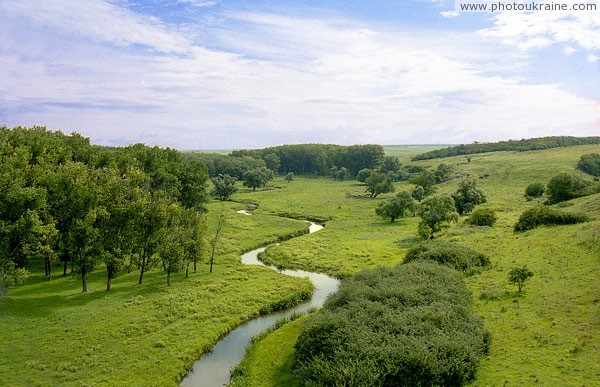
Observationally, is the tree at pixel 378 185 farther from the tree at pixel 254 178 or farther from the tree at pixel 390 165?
the tree at pixel 390 165

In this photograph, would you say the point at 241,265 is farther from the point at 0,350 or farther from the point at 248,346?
the point at 0,350

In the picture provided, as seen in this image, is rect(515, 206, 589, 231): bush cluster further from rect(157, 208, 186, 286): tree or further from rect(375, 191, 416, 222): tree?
rect(157, 208, 186, 286): tree

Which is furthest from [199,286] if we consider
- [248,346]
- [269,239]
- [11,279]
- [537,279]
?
[537,279]


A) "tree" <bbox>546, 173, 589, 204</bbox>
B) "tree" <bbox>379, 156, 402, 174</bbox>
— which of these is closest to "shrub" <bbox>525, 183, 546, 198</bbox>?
"tree" <bbox>546, 173, 589, 204</bbox>

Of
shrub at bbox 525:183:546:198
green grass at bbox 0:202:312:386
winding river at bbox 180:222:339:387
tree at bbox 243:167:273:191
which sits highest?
tree at bbox 243:167:273:191

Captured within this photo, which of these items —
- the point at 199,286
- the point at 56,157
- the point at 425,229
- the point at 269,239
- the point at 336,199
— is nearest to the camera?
the point at 199,286

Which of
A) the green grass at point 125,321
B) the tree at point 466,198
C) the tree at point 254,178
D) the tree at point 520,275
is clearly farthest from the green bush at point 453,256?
the tree at point 254,178

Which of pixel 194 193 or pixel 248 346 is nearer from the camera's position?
pixel 248 346
